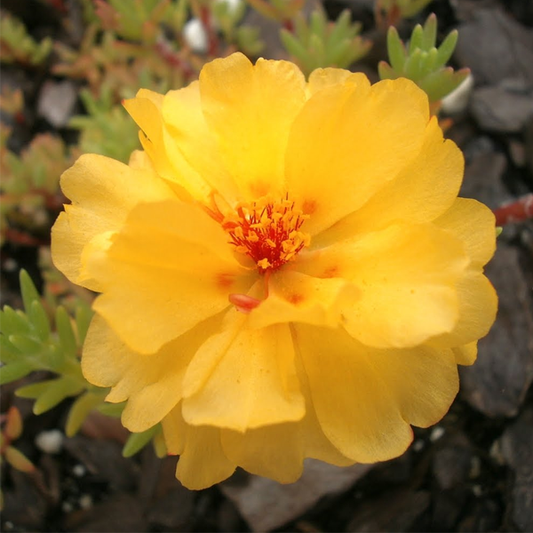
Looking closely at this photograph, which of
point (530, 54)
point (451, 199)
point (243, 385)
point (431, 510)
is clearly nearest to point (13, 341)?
point (243, 385)

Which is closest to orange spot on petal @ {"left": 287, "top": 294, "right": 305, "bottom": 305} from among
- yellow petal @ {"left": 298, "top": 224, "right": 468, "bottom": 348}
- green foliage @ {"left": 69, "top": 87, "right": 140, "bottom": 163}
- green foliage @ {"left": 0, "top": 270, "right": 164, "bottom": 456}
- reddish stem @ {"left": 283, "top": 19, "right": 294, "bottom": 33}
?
yellow petal @ {"left": 298, "top": 224, "right": 468, "bottom": 348}

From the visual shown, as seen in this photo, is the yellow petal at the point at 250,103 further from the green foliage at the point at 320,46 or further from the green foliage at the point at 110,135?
the green foliage at the point at 110,135

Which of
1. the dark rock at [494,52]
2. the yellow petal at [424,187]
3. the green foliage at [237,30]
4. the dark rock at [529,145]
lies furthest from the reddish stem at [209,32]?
the yellow petal at [424,187]

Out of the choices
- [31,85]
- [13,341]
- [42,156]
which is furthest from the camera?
[31,85]

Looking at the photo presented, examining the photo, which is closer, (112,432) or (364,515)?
(364,515)

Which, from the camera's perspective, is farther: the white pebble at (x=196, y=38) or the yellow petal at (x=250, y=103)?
the white pebble at (x=196, y=38)

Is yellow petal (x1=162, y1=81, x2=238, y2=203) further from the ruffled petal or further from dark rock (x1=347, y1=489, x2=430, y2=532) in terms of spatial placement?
dark rock (x1=347, y1=489, x2=430, y2=532)

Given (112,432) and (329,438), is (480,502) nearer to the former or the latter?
(329,438)
